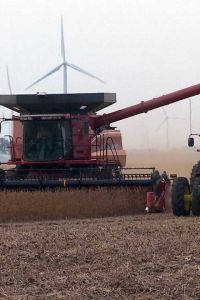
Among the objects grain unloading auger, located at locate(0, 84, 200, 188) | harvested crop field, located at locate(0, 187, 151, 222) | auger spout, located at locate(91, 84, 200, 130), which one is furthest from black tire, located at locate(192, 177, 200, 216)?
auger spout, located at locate(91, 84, 200, 130)

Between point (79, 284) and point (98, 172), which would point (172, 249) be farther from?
point (98, 172)

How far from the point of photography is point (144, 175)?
14812 millimetres

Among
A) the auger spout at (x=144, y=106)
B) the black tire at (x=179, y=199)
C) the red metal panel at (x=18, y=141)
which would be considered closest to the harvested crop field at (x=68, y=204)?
the black tire at (x=179, y=199)

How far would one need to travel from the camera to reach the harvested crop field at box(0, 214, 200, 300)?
536cm

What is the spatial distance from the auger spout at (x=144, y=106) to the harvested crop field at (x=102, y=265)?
7702 mm

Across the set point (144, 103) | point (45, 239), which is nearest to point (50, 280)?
point (45, 239)

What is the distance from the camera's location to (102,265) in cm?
Result: 647

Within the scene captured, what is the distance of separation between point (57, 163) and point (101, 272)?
10.1m

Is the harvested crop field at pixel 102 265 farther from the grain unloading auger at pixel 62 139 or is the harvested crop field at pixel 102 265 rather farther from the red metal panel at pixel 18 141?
the red metal panel at pixel 18 141

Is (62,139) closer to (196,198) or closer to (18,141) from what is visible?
(18,141)

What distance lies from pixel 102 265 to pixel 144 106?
35.9 feet

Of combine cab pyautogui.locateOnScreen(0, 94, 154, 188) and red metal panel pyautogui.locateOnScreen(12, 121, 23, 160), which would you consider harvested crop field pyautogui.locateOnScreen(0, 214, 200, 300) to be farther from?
red metal panel pyautogui.locateOnScreen(12, 121, 23, 160)

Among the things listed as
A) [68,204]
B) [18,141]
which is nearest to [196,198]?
[68,204]

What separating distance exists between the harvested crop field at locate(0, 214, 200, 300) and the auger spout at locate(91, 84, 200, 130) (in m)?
7.70
